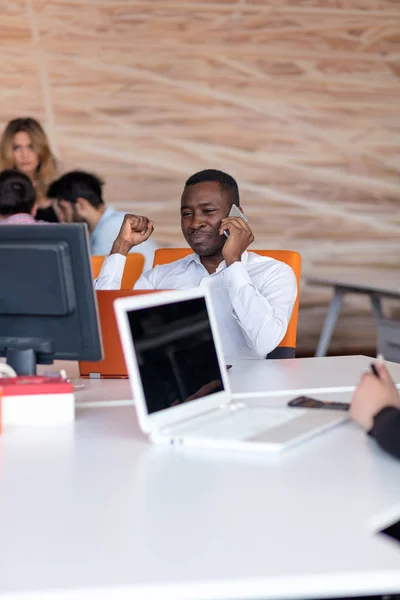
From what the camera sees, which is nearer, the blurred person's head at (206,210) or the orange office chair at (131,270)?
the blurred person's head at (206,210)

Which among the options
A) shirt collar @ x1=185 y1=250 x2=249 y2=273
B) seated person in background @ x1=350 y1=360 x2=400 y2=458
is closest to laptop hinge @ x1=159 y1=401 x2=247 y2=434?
seated person in background @ x1=350 y1=360 x2=400 y2=458

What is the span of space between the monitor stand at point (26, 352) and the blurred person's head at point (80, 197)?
3144mm

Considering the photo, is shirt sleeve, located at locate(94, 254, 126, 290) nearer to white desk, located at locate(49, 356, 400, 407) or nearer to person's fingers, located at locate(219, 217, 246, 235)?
person's fingers, located at locate(219, 217, 246, 235)

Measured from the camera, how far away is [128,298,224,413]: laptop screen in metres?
1.63

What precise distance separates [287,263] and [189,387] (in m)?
1.21

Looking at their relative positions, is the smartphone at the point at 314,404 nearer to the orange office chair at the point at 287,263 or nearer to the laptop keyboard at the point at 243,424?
the laptop keyboard at the point at 243,424

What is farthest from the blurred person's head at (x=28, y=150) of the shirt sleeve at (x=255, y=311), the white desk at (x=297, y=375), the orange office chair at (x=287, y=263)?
the white desk at (x=297, y=375)

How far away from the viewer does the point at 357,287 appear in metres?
5.27

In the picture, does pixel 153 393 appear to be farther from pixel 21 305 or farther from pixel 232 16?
pixel 232 16

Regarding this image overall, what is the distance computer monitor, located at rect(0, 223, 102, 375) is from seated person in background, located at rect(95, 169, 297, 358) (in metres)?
0.71

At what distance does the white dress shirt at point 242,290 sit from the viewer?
2.49m

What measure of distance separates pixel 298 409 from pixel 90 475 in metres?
0.57

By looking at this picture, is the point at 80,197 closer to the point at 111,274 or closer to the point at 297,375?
the point at 111,274

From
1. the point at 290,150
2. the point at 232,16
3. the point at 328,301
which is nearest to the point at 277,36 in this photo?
the point at 232,16
